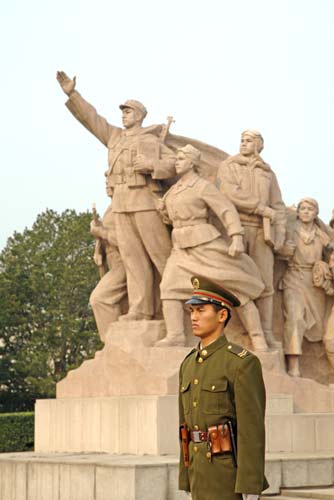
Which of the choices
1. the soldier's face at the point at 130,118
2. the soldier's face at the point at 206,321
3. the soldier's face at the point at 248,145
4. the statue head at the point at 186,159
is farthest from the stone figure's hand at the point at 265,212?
the soldier's face at the point at 206,321

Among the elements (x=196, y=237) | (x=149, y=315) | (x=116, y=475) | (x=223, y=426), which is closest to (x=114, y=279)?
(x=149, y=315)

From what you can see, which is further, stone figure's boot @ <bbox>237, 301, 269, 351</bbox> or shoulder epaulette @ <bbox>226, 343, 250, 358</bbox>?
stone figure's boot @ <bbox>237, 301, 269, 351</bbox>

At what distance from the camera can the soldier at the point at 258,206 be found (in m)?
11.3

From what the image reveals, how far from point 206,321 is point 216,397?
1.25ft

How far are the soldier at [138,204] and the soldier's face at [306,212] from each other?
161 centimetres

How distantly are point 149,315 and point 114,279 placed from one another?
27.5 inches

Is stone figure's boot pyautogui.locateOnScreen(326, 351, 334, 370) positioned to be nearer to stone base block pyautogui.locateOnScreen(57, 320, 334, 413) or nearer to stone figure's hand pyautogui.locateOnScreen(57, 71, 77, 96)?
stone base block pyautogui.locateOnScreen(57, 320, 334, 413)

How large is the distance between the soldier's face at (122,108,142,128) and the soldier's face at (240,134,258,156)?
1186mm

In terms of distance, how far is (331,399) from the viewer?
37.4 ft

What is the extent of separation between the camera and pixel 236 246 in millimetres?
10773

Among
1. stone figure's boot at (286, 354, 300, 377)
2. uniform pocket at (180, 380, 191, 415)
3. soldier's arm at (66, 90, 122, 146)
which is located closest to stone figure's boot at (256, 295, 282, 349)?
A: stone figure's boot at (286, 354, 300, 377)

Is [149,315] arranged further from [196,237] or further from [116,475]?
[116,475]

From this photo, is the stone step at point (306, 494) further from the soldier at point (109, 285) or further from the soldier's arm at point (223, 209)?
the soldier at point (109, 285)

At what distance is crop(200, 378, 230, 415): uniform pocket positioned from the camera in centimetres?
522
